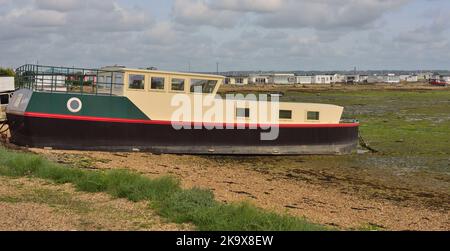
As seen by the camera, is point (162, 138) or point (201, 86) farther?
point (201, 86)

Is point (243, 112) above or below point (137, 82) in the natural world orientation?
below

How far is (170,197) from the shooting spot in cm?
1034

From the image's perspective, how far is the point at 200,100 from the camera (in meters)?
21.1

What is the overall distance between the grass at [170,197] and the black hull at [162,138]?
4.27m

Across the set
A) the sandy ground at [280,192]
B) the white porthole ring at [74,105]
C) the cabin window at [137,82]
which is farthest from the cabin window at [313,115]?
the white porthole ring at [74,105]

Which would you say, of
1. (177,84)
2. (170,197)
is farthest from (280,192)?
(177,84)

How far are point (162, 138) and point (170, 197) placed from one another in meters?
10.4

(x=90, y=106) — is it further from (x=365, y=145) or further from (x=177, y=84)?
(x=365, y=145)

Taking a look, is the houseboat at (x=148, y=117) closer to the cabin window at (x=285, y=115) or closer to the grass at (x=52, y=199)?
the cabin window at (x=285, y=115)

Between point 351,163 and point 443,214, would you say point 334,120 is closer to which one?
point 351,163

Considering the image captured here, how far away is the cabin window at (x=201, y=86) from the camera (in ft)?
69.0
